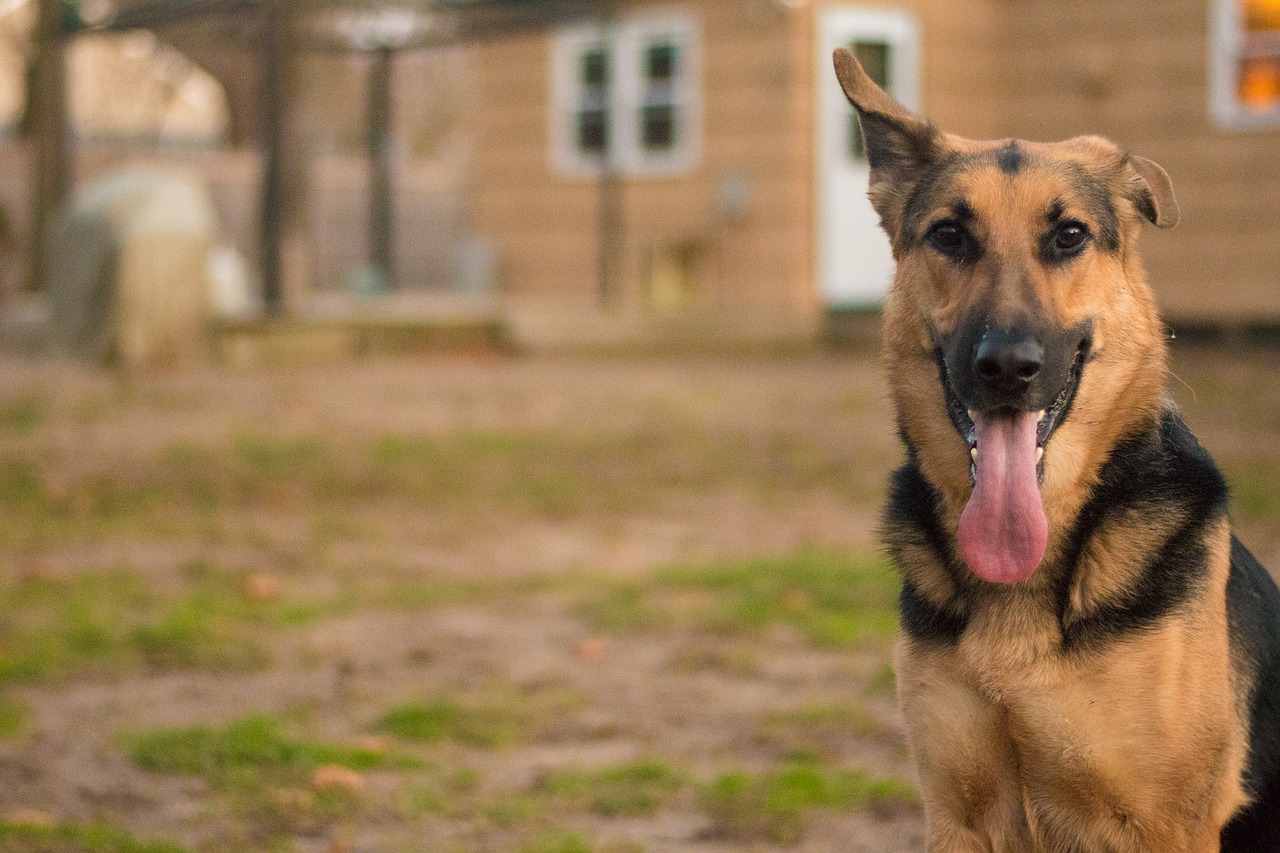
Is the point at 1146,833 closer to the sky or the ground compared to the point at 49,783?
closer to the sky

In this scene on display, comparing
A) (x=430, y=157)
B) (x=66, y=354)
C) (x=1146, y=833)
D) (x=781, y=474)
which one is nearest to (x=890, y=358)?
(x=1146, y=833)

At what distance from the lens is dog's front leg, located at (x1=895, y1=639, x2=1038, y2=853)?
3.04 m

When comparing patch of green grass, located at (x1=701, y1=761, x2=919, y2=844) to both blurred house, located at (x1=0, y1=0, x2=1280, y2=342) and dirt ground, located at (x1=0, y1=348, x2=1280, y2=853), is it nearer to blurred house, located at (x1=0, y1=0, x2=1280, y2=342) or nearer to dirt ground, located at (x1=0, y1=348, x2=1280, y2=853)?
dirt ground, located at (x1=0, y1=348, x2=1280, y2=853)

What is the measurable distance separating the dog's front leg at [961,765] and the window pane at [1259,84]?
15123mm

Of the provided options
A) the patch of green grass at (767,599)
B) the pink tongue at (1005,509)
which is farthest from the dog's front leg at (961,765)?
the patch of green grass at (767,599)

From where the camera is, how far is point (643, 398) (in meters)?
12.8

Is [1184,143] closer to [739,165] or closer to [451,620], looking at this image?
[739,165]

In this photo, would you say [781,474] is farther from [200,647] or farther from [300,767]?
[300,767]

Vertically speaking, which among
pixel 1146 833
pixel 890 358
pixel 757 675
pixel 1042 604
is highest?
pixel 890 358

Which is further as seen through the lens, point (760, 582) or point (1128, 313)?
point (760, 582)

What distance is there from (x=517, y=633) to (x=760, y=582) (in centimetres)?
125

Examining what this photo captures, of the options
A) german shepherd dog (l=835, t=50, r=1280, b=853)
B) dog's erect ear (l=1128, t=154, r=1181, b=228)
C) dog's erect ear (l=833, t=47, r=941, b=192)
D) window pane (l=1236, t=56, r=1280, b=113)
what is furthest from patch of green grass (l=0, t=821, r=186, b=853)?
window pane (l=1236, t=56, r=1280, b=113)

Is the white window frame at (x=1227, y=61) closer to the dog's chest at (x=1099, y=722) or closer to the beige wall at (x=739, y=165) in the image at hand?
the beige wall at (x=739, y=165)

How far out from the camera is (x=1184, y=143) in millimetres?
16734
